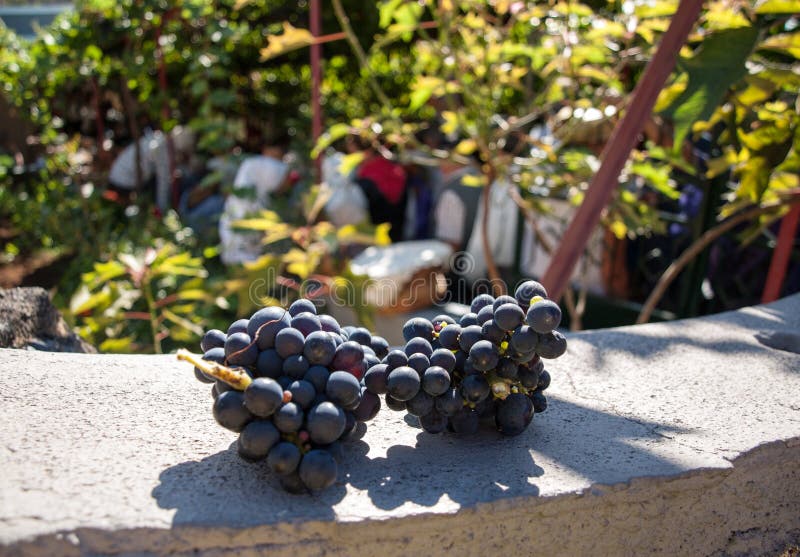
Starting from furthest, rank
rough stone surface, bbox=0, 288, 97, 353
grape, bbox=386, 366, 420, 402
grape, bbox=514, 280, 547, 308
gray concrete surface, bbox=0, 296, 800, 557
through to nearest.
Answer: rough stone surface, bbox=0, 288, 97, 353 → grape, bbox=514, 280, 547, 308 → grape, bbox=386, 366, 420, 402 → gray concrete surface, bbox=0, 296, 800, 557

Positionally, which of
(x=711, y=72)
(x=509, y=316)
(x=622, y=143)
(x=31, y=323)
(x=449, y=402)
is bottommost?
(x=31, y=323)

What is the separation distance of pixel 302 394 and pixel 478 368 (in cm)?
23

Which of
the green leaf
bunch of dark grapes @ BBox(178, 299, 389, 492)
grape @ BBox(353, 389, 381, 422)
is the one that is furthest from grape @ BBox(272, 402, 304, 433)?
the green leaf

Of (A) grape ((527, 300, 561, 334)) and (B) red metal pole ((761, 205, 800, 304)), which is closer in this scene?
(A) grape ((527, 300, 561, 334))

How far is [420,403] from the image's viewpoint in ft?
2.61

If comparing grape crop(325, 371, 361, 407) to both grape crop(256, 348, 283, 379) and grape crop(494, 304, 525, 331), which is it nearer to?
grape crop(256, 348, 283, 379)

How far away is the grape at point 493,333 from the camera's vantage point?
32.4 inches

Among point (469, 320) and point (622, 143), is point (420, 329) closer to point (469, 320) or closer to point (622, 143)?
point (469, 320)

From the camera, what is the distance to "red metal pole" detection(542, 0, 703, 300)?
119 centimetres

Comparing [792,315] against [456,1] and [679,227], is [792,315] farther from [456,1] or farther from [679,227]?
[679,227]

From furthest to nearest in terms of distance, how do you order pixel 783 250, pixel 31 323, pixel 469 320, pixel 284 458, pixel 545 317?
1. pixel 783 250
2. pixel 31 323
3. pixel 469 320
4. pixel 545 317
5. pixel 284 458

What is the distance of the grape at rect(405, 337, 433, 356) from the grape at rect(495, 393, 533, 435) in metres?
0.12

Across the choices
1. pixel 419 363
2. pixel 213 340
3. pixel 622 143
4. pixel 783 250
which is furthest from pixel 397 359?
pixel 783 250

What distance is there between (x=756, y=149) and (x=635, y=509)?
1.08m
